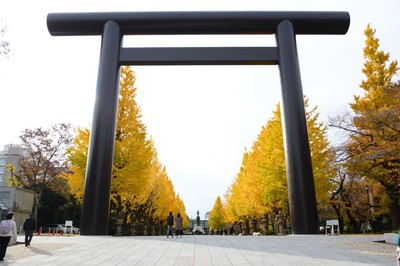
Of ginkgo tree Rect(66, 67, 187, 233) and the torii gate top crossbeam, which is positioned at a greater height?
the torii gate top crossbeam

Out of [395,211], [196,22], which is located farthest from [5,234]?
[395,211]

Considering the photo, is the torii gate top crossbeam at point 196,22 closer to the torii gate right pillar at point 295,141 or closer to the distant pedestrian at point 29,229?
the torii gate right pillar at point 295,141

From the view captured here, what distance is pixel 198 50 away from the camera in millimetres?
13688

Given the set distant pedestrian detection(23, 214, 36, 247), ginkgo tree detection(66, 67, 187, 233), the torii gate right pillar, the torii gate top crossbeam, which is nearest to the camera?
distant pedestrian detection(23, 214, 36, 247)

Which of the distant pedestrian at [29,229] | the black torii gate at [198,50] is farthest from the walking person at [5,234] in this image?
the black torii gate at [198,50]

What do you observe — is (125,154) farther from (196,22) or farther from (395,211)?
(395,211)

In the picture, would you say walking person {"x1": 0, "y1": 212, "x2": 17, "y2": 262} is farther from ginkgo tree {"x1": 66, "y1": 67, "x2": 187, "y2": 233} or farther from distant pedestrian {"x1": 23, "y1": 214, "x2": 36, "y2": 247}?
ginkgo tree {"x1": 66, "y1": 67, "x2": 187, "y2": 233}

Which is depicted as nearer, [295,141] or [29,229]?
[29,229]

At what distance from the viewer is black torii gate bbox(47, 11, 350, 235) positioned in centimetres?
1287

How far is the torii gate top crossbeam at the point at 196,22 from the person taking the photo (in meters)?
13.7

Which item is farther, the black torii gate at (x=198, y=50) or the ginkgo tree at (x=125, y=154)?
the ginkgo tree at (x=125, y=154)

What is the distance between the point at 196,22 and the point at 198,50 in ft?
3.99

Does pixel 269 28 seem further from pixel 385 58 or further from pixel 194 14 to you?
pixel 385 58

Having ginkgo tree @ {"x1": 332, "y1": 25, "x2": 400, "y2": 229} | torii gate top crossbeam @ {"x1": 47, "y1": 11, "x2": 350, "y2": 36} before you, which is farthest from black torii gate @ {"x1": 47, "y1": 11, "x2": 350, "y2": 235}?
ginkgo tree @ {"x1": 332, "y1": 25, "x2": 400, "y2": 229}
